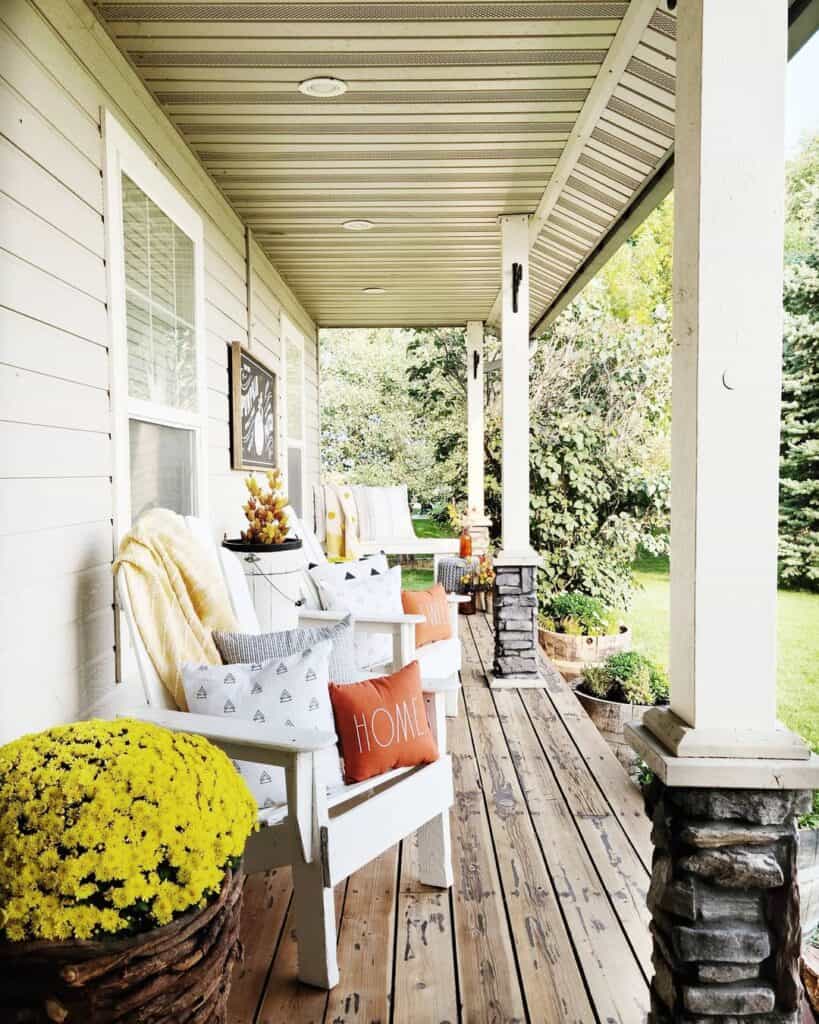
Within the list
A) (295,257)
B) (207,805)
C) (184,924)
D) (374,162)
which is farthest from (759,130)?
(295,257)

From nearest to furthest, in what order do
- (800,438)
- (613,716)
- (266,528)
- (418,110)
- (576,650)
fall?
(418,110)
(266,528)
(613,716)
(576,650)
(800,438)

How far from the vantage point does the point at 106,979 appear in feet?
4.09

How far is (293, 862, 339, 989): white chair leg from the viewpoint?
1.85 m

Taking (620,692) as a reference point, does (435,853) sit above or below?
above

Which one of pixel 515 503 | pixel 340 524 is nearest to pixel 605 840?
pixel 515 503

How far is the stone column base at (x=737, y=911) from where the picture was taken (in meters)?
1.52

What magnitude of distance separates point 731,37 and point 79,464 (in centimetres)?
190

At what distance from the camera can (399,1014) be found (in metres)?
1.79

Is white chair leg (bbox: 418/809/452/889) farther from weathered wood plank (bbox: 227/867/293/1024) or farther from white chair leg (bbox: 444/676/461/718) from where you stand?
white chair leg (bbox: 444/676/461/718)

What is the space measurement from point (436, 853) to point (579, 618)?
4.28 metres

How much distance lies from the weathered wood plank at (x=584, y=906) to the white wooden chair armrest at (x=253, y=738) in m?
0.83

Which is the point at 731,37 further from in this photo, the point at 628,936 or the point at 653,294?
the point at 653,294

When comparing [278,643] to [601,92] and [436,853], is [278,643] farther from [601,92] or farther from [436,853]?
[601,92]

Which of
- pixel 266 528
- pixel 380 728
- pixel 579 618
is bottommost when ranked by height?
pixel 579 618
